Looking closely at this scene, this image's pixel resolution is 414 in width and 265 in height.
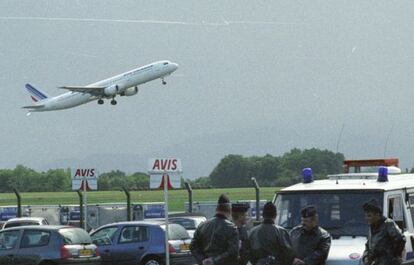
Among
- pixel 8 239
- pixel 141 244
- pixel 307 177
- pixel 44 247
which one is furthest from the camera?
pixel 141 244

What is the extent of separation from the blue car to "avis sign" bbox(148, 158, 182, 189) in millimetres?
1048

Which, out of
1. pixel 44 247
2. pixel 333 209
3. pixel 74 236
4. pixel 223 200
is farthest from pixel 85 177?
pixel 223 200

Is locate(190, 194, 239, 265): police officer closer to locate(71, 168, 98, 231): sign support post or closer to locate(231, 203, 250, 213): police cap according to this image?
locate(231, 203, 250, 213): police cap

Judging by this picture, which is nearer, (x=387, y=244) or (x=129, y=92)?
(x=387, y=244)

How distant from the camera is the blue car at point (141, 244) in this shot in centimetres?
2461

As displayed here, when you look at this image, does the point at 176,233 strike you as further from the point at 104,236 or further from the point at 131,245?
the point at 104,236

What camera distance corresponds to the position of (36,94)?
134 m

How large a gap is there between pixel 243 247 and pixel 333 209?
1753mm

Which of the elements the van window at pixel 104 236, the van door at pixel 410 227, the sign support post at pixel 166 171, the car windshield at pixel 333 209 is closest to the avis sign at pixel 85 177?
the van window at pixel 104 236

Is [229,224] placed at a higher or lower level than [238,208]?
lower

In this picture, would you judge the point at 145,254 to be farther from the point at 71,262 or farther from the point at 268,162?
the point at 268,162

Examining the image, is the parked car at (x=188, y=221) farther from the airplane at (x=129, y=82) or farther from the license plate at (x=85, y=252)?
the airplane at (x=129, y=82)

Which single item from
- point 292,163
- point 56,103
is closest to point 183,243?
point 292,163

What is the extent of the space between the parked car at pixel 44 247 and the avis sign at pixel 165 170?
83.0 inches
